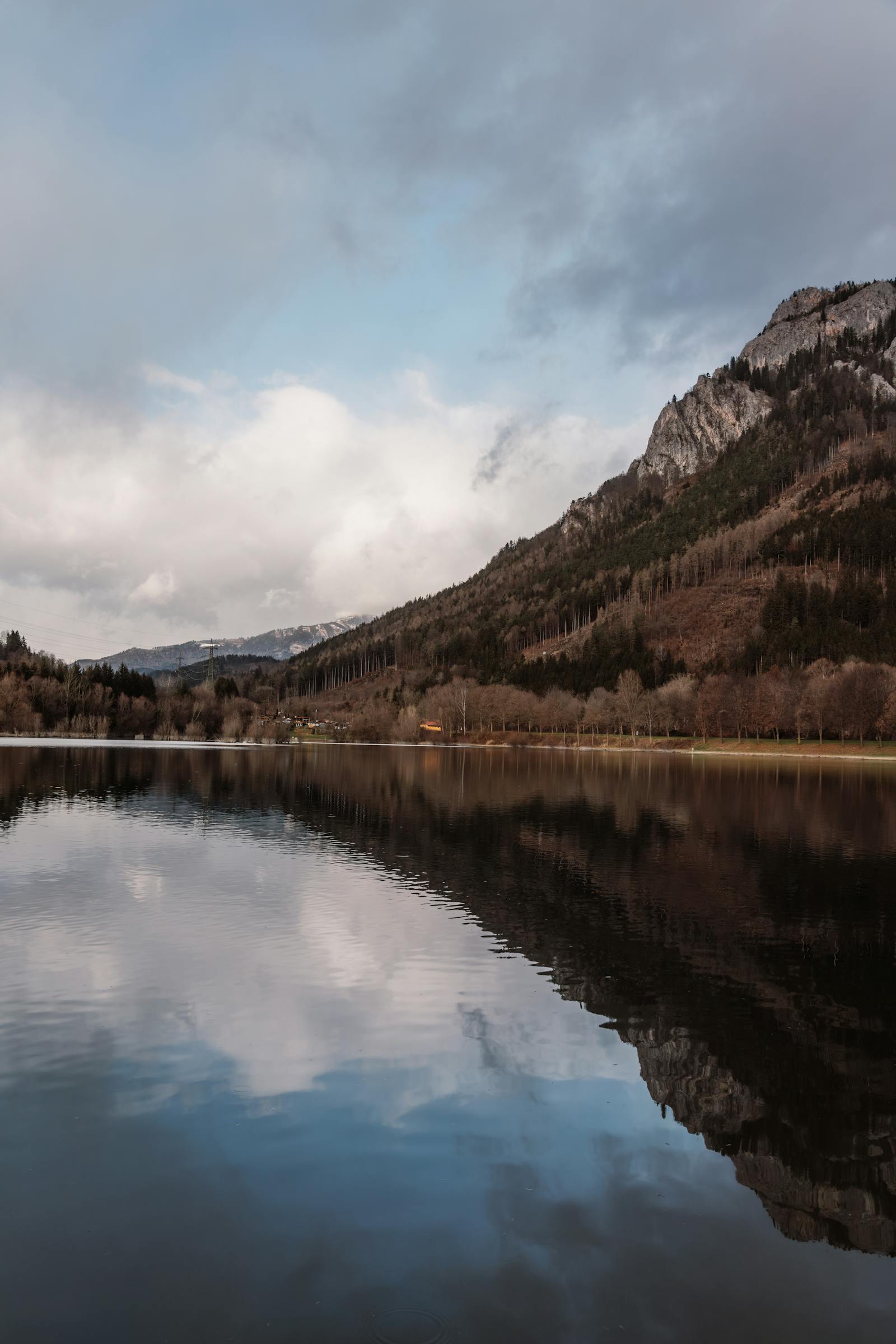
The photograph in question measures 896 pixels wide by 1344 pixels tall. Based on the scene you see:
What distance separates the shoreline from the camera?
5531 inches

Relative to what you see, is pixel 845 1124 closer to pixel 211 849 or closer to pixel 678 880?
pixel 678 880

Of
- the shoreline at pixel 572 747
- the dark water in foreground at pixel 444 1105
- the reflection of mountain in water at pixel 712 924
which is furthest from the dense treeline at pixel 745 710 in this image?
the dark water in foreground at pixel 444 1105

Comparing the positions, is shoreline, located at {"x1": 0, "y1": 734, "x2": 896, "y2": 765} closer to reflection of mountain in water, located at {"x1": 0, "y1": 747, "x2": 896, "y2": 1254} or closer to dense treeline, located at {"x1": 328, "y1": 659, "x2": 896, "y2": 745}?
dense treeline, located at {"x1": 328, "y1": 659, "x2": 896, "y2": 745}

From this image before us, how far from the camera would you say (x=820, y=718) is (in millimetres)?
153250

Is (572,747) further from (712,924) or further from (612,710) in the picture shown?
(712,924)

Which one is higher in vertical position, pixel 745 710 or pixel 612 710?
pixel 612 710

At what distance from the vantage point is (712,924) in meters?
22.3

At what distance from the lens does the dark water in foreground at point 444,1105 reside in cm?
770

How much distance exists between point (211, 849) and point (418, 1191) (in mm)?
25737

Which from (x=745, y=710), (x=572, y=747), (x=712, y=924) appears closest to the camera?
(x=712, y=924)

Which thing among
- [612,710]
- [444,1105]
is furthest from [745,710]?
[444,1105]

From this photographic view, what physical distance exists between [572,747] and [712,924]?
161126mm

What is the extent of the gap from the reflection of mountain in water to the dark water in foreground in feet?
0.33

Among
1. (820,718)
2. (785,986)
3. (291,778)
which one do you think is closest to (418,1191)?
(785,986)
